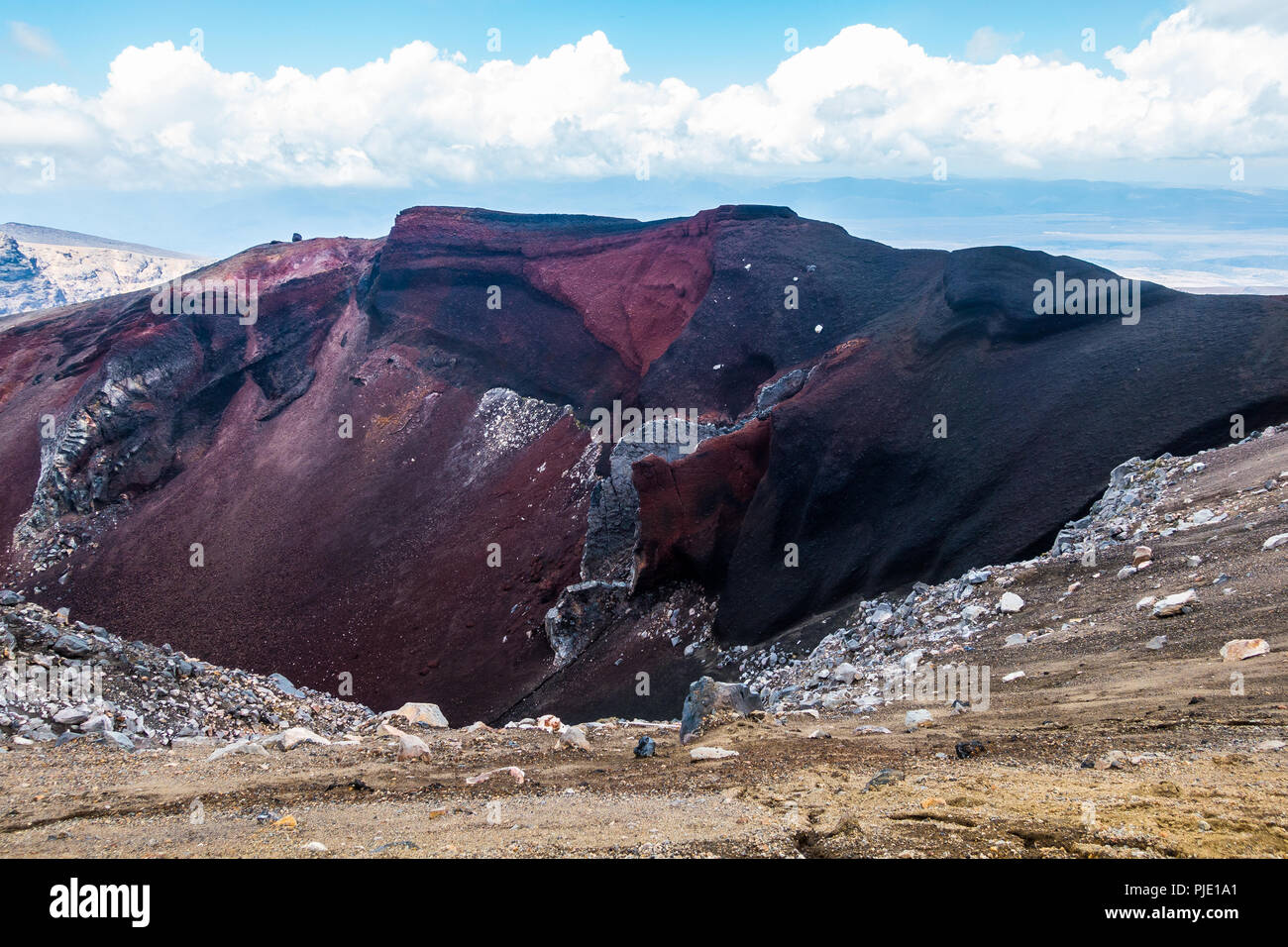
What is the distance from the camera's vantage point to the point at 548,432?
24.9 meters

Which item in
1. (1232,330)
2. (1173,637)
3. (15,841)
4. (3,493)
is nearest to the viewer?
(15,841)

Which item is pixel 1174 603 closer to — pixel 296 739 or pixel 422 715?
pixel 422 715

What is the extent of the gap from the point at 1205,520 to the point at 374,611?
18.7 metres

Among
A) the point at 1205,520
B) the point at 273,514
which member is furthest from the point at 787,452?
the point at 273,514

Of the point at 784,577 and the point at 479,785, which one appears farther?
the point at 784,577

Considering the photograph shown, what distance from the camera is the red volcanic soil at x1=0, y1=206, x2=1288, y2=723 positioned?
13930mm

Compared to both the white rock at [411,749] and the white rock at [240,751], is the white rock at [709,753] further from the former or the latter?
the white rock at [240,751]

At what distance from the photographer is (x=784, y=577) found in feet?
49.5

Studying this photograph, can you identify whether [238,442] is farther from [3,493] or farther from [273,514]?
[3,493]

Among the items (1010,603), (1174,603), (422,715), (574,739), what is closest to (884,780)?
(574,739)

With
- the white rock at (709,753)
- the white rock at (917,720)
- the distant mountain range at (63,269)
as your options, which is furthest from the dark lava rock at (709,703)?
the distant mountain range at (63,269)

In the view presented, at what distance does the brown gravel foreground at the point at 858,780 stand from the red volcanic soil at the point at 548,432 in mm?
4149

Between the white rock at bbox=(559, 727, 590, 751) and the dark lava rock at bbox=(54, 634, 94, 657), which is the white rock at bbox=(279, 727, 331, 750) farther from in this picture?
the dark lava rock at bbox=(54, 634, 94, 657)

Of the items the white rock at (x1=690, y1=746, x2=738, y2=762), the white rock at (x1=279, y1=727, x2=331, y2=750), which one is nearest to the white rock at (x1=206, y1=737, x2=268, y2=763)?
the white rock at (x1=279, y1=727, x2=331, y2=750)
